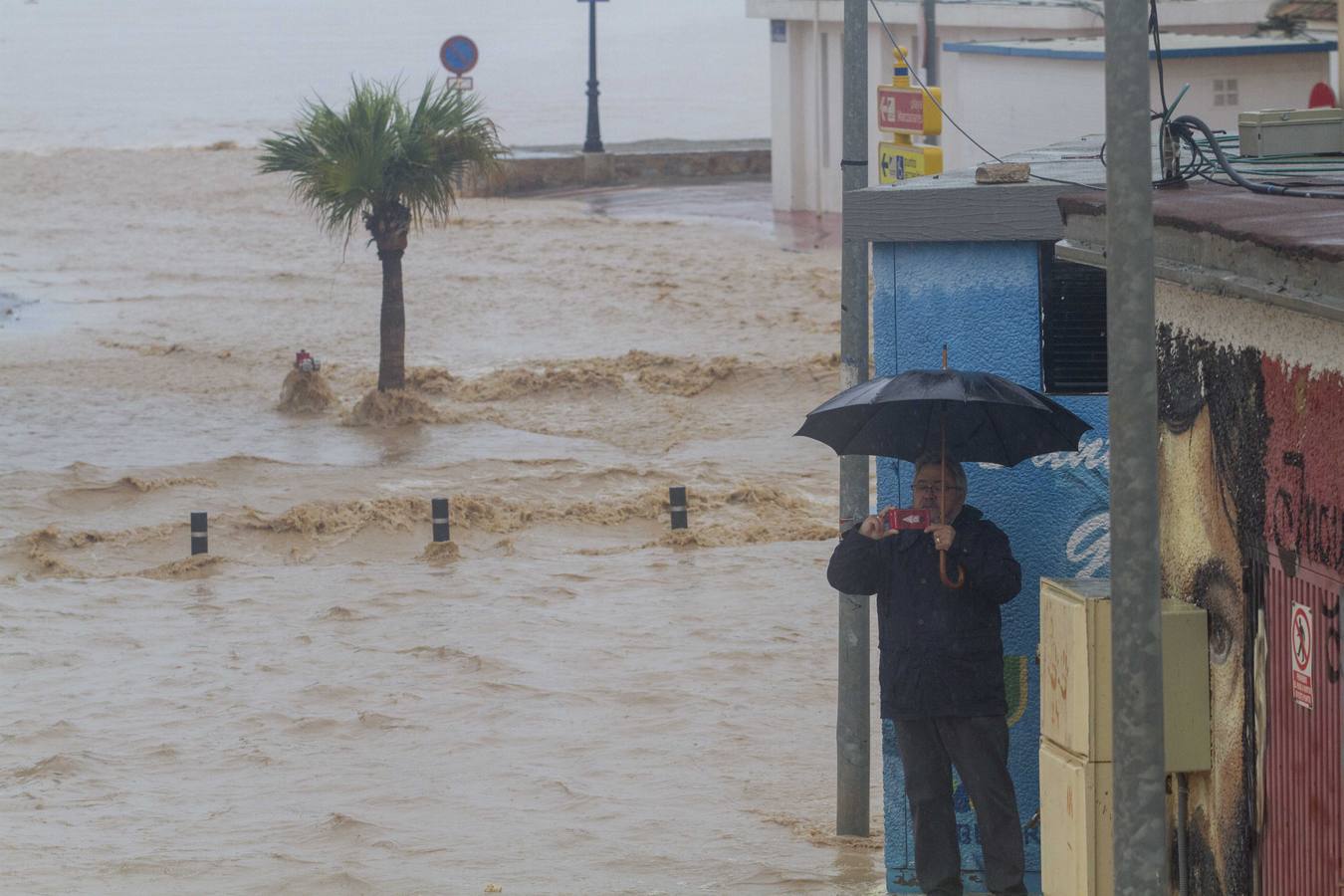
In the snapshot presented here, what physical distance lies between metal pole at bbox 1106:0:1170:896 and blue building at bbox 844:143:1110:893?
8.20 feet

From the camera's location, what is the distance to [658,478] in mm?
16797

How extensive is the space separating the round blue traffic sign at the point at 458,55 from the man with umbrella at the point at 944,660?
26.6 meters

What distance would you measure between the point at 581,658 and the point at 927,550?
5.92 metres

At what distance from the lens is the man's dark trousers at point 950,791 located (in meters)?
6.06

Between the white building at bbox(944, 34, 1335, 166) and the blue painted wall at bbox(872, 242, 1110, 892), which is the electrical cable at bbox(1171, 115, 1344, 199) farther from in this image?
the white building at bbox(944, 34, 1335, 166)

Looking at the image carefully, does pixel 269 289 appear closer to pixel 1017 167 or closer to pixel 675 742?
pixel 675 742

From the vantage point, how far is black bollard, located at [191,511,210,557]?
14125 millimetres

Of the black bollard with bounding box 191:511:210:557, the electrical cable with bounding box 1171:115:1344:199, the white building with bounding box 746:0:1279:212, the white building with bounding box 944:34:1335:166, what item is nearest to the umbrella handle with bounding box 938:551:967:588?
the electrical cable with bounding box 1171:115:1344:199

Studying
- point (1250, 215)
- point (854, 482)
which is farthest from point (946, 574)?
point (854, 482)

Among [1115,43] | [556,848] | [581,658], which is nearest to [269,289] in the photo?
[581,658]

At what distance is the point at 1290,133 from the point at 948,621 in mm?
2498

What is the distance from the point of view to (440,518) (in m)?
14.3

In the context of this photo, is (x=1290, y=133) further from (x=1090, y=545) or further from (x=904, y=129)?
(x=904, y=129)

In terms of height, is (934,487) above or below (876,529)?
above
